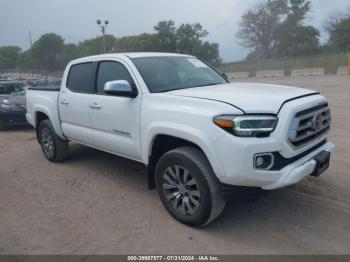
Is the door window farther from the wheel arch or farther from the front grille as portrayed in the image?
the front grille

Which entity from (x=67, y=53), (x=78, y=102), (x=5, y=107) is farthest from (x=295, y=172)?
(x=67, y=53)

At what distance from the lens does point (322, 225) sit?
3742 millimetres

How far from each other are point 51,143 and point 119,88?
9.26 ft

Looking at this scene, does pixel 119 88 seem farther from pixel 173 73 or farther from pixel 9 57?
pixel 9 57

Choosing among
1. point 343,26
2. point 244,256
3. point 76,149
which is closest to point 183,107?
point 244,256

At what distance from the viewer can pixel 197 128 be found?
3.42 meters

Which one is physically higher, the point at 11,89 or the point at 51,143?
the point at 11,89

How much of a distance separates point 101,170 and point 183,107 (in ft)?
8.90

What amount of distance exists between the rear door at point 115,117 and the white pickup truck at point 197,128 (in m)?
0.01

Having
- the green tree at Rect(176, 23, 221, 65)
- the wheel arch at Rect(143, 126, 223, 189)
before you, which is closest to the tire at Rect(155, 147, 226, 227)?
the wheel arch at Rect(143, 126, 223, 189)

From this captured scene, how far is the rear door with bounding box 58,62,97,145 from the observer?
509 centimetres

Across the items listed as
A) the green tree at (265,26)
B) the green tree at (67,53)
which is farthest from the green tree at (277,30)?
the green tree at (67,53)

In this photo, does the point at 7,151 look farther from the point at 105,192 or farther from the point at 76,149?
the point at 105,192

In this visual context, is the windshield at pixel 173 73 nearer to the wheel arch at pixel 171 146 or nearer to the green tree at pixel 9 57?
the wheel arch at pixel 171 146
